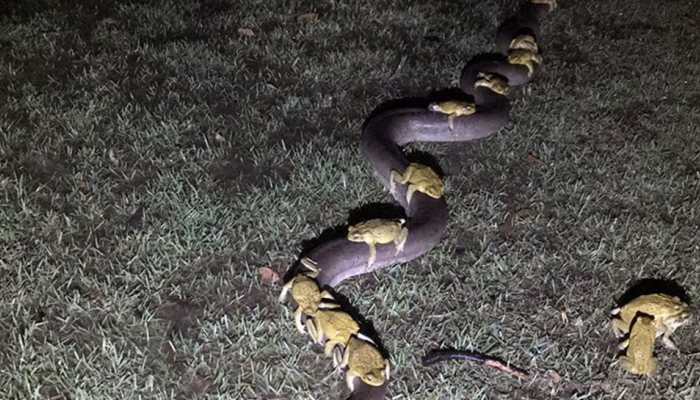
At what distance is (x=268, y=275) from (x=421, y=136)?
1.63 m

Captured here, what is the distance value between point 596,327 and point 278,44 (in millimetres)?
3533

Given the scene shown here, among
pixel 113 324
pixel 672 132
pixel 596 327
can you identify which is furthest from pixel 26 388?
pixel 672 132

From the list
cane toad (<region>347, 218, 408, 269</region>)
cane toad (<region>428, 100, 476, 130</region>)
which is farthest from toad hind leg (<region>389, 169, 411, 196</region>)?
cane toad (<region>428, 100, 476, 130</region>)

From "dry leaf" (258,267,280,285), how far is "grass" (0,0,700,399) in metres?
0.05

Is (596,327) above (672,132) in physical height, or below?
below

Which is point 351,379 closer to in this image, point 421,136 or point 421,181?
point 421,181

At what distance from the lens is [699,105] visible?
18.5 feet

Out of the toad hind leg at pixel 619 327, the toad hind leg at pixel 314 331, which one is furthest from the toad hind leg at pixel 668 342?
the toad hind leg at pixel 314 331

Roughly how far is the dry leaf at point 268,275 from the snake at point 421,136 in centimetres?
23

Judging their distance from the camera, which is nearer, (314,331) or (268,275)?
(314,331)

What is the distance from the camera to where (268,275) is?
3938mm

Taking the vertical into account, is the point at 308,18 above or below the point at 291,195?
above

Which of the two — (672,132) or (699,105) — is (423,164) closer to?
(672,132)

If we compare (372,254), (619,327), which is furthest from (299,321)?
(619,327)
